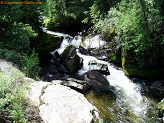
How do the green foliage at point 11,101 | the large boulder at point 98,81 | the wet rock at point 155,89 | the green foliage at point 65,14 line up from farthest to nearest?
the green foliage at point 65,14 → the large boulder at point 98,81 → the wet rock at point 155,89 → the green foliage at point 11,101

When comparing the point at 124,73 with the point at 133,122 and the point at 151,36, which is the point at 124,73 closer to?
the point at 151,36

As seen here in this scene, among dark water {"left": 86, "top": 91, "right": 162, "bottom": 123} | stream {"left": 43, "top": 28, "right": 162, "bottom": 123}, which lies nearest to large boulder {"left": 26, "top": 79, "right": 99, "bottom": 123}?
stream {"left": 43, "top": 28, "right": 162, "bottom": 123}

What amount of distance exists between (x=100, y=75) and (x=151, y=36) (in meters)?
4.49

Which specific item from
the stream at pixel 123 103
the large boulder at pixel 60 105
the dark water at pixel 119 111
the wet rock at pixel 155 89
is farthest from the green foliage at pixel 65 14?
the large boulder at pixel 60 105

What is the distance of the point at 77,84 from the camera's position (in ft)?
46.9

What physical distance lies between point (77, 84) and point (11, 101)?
8.97 m

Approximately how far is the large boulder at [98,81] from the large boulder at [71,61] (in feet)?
4.80

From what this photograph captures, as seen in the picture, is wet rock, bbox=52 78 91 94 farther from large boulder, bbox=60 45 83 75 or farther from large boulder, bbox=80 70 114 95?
large boulder, bbox=60 45 83 75

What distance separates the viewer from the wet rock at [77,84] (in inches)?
548

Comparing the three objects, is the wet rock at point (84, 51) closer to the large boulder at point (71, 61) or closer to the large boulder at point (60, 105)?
the large boulder at point (71, 61)

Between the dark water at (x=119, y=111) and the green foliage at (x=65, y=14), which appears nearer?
the dark water at (x=119, y=111)

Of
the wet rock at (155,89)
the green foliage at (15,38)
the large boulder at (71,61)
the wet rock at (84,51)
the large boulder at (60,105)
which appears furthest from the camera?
the wet rock at (84,51)

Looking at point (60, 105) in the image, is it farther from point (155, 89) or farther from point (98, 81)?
point (155, 89)

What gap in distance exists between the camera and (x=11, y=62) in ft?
33.4
